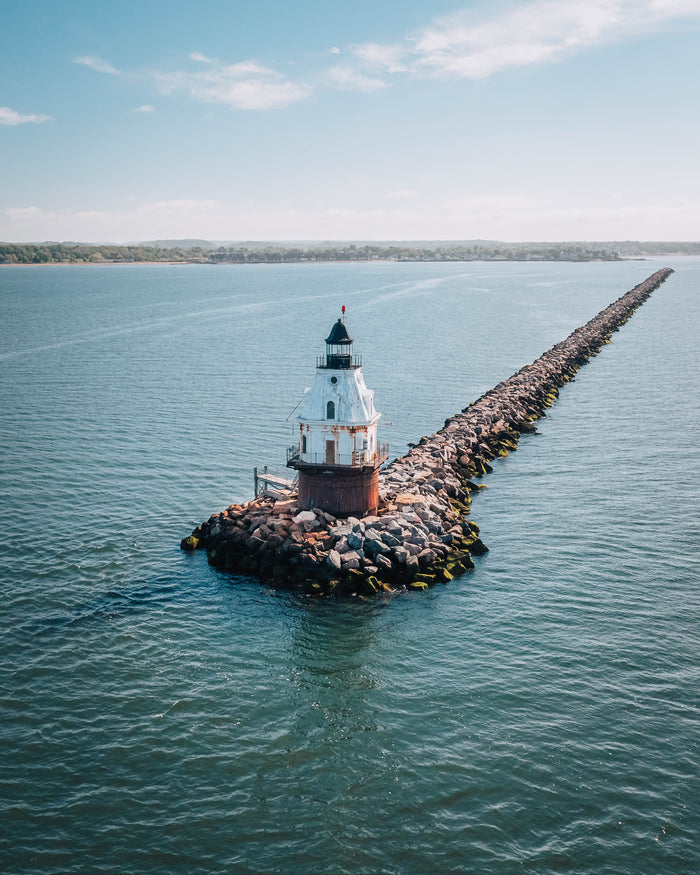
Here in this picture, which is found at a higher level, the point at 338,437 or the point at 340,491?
the point at 338,437

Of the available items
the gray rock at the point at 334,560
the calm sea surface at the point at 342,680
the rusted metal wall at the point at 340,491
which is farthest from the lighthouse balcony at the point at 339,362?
the calm sea surface at the point at 342,680

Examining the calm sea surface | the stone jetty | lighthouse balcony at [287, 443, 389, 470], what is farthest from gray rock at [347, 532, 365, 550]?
lighthouse balcony at [287, 443, 389, 470]

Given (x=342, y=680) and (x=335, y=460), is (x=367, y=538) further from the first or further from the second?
(x=342, y=680)

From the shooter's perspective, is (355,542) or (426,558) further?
(426,558)

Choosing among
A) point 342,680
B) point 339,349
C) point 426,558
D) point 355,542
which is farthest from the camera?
point 339,349

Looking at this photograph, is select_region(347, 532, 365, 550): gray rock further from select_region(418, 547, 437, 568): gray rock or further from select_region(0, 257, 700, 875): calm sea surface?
select_region(0, 257, 700, 875): calm sea surface

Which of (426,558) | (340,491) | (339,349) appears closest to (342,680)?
(426,558)

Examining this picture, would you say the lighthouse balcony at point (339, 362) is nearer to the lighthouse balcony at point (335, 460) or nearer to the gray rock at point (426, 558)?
the lighthouse balcony at point (335, 460)

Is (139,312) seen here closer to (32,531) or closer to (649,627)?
(32,531)
